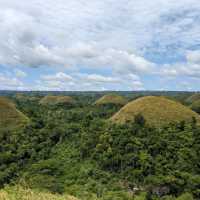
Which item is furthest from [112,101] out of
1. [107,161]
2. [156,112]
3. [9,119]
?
[107,161]

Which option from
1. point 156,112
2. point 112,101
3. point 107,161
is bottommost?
point 107,161

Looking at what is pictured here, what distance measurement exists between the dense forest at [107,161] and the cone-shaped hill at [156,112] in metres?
4.18

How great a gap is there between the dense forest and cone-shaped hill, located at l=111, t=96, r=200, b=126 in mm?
4181

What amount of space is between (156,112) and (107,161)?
1578 cm

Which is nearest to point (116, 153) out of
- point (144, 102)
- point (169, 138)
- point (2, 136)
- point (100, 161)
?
point (100, 161)

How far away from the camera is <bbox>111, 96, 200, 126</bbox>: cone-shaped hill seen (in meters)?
34.5

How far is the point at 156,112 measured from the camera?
3628cm

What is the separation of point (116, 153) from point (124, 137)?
96.8 inches

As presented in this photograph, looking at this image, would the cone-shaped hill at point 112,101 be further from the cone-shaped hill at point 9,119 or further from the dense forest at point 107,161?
the dense forest at point 107,161

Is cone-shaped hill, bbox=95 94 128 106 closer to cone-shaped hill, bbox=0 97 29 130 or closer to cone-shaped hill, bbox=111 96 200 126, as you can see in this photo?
cone-shaped hill, bbox=111 96 200 126

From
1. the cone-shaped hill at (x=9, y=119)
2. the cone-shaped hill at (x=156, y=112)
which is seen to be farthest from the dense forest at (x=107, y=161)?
the cone-shaped hill at (x=9, y=119)

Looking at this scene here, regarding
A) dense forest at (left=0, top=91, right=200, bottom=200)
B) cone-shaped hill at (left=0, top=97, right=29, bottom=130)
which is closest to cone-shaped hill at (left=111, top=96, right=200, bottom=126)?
dense forest at (left=0, top=91, right=200, bottom=200)

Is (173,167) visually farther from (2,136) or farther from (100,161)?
(2,136)

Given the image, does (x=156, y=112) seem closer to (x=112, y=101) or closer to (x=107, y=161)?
(x=107, y=161)
